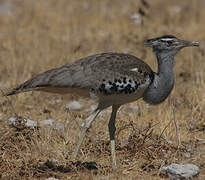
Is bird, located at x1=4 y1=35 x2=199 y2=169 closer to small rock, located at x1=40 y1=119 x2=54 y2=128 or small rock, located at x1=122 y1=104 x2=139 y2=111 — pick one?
small rock, located at x1=40 y1=119 x2=54 y2=128

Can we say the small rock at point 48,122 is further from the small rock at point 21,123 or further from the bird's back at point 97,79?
the bird's back at point 97,79

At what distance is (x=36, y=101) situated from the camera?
4.87m

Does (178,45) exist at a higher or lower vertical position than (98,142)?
higher

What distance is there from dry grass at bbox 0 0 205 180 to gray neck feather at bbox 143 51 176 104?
0.86 ft

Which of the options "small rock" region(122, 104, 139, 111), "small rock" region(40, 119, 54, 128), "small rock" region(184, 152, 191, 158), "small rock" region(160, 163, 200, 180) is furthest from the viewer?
"small rock" region(122, 104, 139, 111)

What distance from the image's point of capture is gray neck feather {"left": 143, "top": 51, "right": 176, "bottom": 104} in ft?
11.0

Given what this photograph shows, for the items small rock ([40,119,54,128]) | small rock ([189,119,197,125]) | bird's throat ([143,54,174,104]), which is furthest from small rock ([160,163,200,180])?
small rock ([40,119,54,128])

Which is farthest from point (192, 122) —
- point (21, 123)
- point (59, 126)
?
point (21, 123)

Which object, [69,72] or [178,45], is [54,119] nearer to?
[69,72]

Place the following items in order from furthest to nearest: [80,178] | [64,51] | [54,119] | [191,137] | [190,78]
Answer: [64,51]
[190,78]
[54,119]
[191,137]
[80,178]

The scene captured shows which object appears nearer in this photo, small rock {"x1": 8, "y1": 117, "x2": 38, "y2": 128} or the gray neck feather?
the gray neck feather

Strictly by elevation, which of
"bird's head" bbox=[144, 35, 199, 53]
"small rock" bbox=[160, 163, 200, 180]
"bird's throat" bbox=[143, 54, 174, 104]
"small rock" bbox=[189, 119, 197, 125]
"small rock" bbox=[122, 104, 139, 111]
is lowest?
"small rock" bbox=[160, 163, 200, 180]

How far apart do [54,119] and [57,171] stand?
1.22 m

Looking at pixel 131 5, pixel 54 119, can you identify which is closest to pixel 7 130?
pixel 54 119
